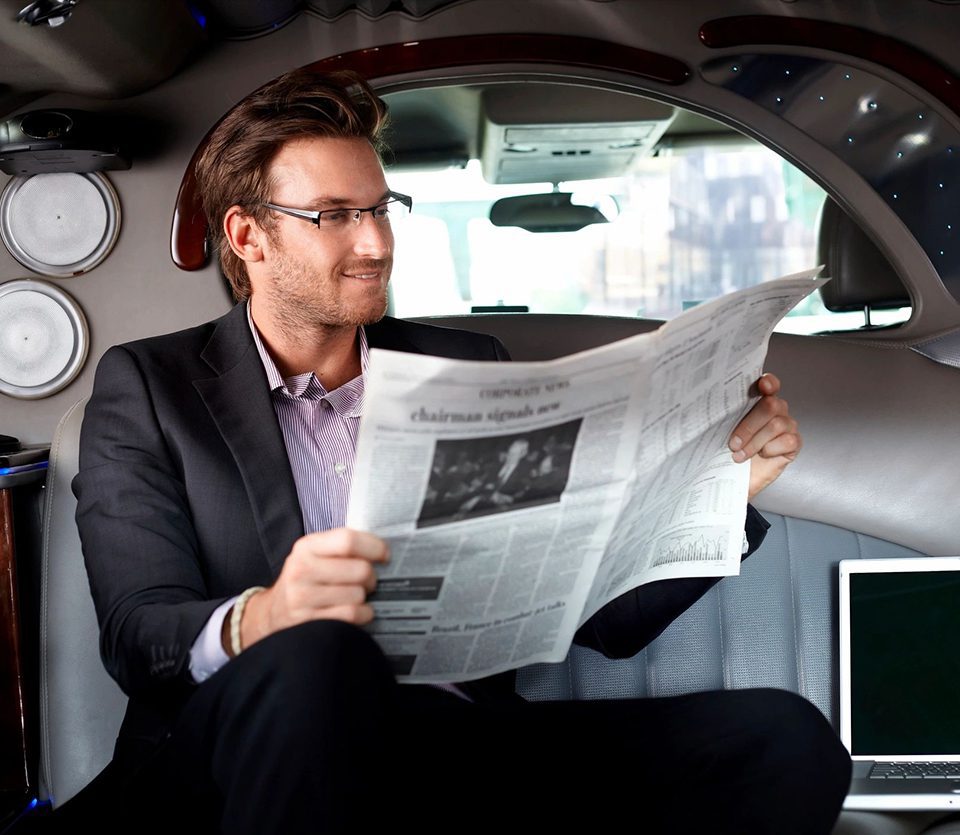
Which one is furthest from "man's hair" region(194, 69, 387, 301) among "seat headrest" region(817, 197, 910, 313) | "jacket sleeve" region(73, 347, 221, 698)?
"seat headrest" region(817, 197, 910, 313)

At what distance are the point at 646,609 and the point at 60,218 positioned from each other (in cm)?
157

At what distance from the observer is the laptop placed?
1688mm

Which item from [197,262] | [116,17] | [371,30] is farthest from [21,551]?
[371,30]

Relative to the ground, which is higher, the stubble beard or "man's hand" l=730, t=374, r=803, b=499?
the stubble beard

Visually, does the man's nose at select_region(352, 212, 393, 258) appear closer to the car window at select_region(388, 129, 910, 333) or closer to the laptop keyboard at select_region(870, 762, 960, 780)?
the car window at select_region(388, 129, 910, 333)

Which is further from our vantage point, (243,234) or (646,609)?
(243,234)

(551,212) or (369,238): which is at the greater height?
(551,212)

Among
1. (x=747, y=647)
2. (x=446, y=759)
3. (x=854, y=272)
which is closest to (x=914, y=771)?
(x=747, y=647)

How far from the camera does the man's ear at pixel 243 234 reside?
158cm

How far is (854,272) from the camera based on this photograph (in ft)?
7.26

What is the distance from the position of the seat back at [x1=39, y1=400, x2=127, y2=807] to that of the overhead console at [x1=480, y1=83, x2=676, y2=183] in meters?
1.20

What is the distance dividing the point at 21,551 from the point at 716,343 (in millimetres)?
1408

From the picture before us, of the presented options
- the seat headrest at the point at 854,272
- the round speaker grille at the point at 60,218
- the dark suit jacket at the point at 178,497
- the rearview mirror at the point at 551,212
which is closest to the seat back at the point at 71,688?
the dark suit jacket at the point at 178,497

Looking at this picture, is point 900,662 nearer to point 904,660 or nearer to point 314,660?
point 904,660
